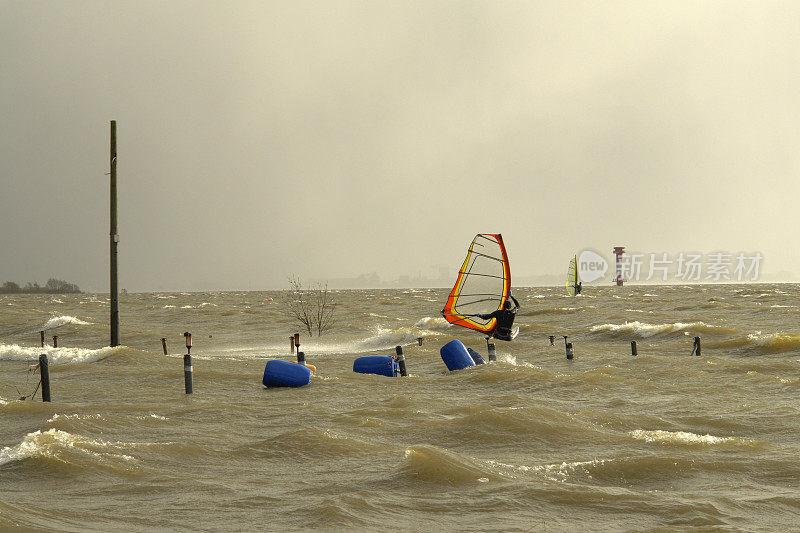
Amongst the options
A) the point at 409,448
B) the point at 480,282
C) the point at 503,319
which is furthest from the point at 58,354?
the point at 409,448

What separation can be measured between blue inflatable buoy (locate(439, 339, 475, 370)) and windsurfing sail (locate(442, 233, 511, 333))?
4981 millimetres

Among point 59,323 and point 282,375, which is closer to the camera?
point 282,375

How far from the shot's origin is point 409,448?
9664mm

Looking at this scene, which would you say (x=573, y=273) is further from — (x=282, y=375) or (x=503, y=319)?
(x=282, y=375)

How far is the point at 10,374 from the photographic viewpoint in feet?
66.0

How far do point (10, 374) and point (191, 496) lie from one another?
47.5 feet

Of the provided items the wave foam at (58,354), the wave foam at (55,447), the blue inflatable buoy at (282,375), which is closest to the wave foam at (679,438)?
the wave foam at (55,447)

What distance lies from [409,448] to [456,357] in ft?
33.4

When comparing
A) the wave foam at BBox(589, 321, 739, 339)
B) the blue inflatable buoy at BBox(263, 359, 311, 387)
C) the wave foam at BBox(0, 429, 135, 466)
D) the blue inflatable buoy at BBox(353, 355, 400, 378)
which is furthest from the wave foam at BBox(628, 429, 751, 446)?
the wave foam at BBox(589, 321, 739, 339)

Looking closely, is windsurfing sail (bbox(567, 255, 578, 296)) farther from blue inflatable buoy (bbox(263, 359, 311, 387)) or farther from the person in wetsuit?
blue inflatable buoy (bbox(263, 359, 311, 387))

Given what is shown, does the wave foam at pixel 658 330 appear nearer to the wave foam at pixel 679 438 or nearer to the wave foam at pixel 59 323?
the wave foam at pixel 679 438

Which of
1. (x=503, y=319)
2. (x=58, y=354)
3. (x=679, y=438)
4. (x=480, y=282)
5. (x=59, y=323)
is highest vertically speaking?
(x=480, y=282)

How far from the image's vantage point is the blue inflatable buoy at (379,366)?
19.0 meters

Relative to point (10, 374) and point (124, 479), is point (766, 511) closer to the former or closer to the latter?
A: point (124, 479)
